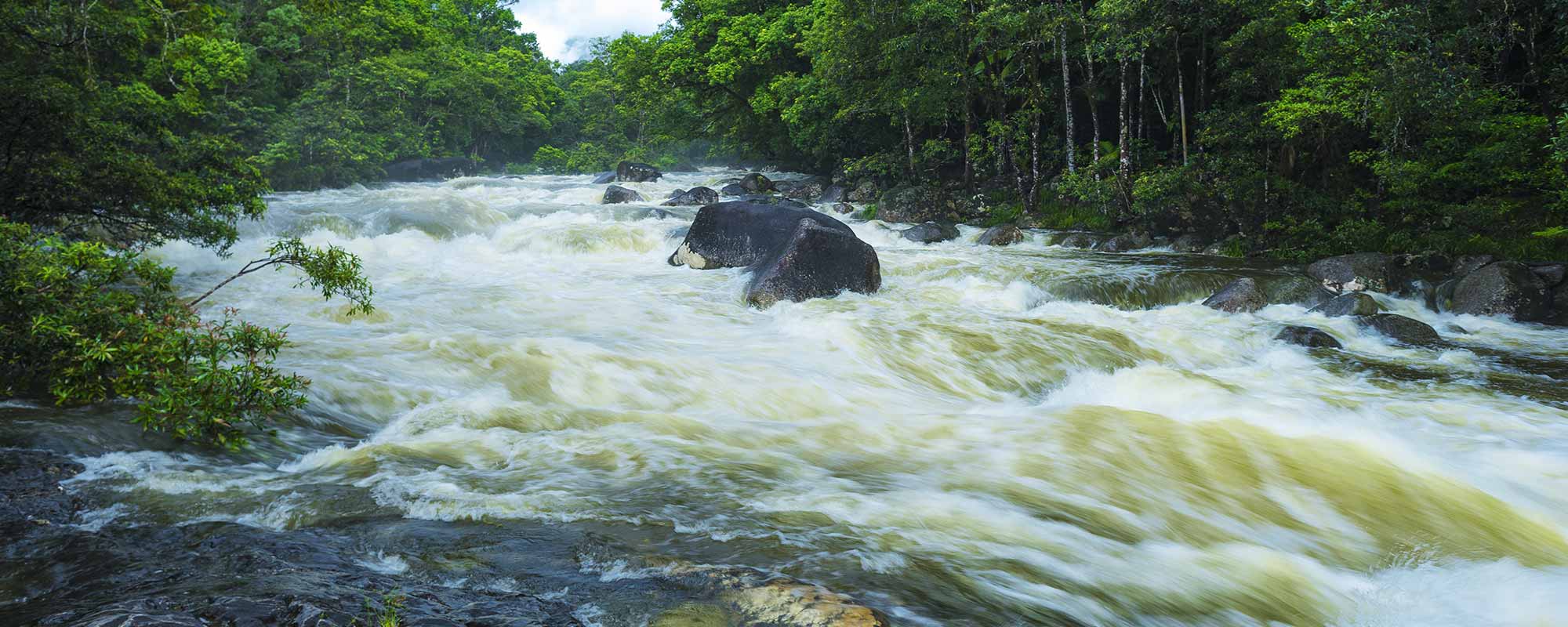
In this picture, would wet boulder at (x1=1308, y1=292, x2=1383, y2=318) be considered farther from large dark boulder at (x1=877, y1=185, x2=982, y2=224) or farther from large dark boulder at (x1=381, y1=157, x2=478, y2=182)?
large dark boulder at (x1=381, y1=157, x2=478, y2=182)

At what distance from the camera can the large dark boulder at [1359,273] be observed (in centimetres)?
1101

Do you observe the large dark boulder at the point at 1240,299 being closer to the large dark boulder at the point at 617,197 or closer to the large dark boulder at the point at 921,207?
the large dark boulder at the point at 921,207

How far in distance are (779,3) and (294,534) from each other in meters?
26.1

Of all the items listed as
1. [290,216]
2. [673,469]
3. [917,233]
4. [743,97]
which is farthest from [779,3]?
[673,469]

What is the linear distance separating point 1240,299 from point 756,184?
18.2 meters

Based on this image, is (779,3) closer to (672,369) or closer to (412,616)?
(672,369)

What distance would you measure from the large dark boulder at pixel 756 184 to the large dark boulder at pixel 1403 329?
19035mm

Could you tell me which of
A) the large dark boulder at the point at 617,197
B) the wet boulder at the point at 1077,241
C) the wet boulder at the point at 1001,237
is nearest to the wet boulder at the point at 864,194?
the wet boulder at the point at 1001,237

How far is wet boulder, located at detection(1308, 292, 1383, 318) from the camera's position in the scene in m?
9.77

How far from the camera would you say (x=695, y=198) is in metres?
23.2

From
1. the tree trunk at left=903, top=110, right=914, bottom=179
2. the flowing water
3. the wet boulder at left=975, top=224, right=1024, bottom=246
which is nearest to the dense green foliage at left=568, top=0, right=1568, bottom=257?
the tree trunk at left=903, top=110, right=914, bottom=179

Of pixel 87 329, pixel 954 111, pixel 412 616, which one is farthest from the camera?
pixel 954 111

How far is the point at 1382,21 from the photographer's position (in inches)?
398

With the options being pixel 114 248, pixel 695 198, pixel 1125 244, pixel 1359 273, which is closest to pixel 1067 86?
pixel 1125 244
